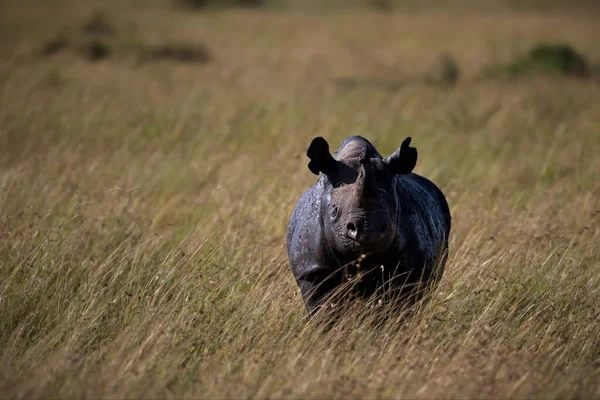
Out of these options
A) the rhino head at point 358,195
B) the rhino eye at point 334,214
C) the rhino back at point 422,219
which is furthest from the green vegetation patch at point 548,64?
the rhino eye at point 334,214

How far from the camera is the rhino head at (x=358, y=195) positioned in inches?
182

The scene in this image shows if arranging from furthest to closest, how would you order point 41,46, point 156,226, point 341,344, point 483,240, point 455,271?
point 41,46 → point 156,226 → point 483,240 → point 455,271 → point 341,344

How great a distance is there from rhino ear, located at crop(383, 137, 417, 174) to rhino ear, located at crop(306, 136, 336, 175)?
325 millimetres

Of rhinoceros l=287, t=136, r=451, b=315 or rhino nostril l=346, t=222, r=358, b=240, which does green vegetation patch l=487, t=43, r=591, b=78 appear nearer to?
rhinoceros l=287, t=136, r=451, b=315

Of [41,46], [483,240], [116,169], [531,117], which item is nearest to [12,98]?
A: [116,169]

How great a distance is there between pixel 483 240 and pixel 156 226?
280 centimetres

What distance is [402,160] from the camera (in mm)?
5121

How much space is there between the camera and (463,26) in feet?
90.1

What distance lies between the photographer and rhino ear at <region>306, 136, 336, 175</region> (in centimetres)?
493

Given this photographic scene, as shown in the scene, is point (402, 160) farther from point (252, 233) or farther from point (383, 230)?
point (252, 233)

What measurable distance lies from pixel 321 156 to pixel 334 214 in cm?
35

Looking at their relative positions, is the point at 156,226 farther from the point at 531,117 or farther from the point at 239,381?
the point at 531,117

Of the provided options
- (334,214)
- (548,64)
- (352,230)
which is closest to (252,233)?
(334,214)

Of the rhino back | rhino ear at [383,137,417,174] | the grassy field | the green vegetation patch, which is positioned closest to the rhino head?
rhino ear at [383,137,417,174]
